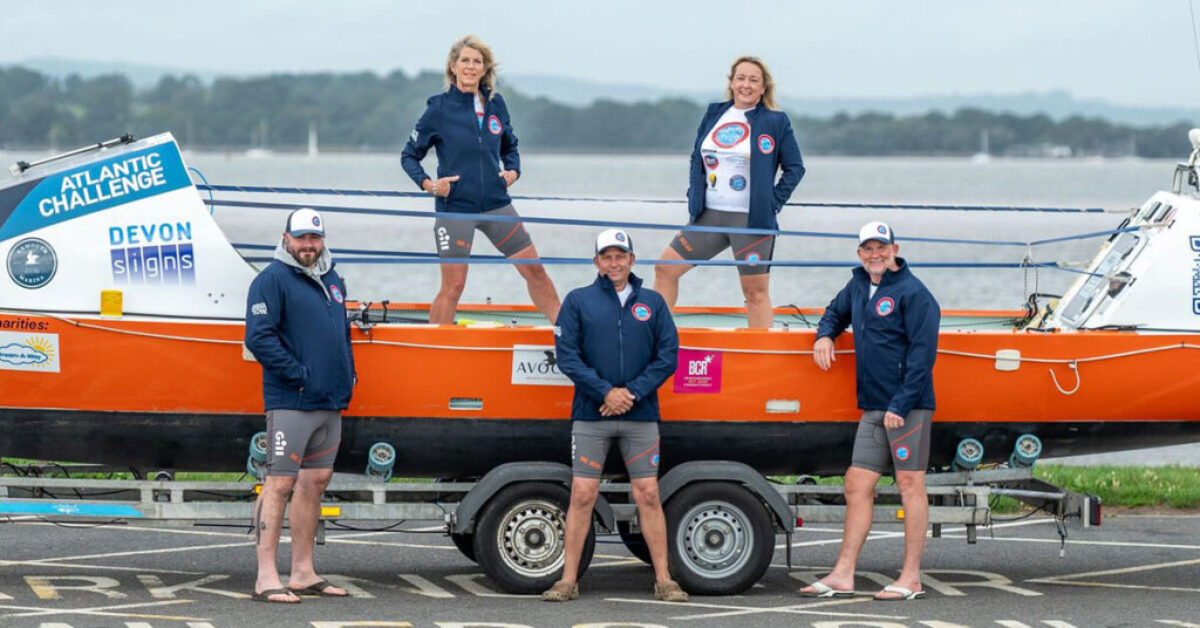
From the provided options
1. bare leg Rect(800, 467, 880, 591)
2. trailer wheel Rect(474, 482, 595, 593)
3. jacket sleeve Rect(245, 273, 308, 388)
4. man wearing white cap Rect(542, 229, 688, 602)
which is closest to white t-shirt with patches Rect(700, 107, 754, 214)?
man wearing white cap Rect(542, 229, 688, 602)

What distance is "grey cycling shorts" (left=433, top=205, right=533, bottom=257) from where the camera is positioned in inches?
417

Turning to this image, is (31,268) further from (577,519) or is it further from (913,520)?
(913,520)

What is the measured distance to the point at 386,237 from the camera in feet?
207

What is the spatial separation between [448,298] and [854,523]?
270cm

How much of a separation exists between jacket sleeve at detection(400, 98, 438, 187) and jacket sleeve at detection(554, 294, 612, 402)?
64.5 inches

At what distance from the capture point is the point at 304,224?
9.12 metres

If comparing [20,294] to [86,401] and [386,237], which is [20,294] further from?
[386,237]

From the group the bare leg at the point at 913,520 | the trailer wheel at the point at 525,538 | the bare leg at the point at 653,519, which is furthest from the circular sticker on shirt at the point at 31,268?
the bare leg at the point at 913,520

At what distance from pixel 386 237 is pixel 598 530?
54138 mm

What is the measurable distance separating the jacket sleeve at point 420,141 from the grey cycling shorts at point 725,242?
153cm

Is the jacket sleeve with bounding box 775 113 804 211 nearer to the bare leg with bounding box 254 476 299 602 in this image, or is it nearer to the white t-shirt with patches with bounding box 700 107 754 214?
the white t-shirt with patches with bounding box 700 107 754 214

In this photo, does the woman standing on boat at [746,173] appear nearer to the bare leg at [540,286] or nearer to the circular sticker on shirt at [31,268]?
the bare leg at [540,286]

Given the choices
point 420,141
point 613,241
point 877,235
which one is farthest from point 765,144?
point 420,141

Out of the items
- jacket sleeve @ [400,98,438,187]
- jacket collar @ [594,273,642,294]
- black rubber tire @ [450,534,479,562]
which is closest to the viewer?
jacket collar @ [594,273,642,294]
